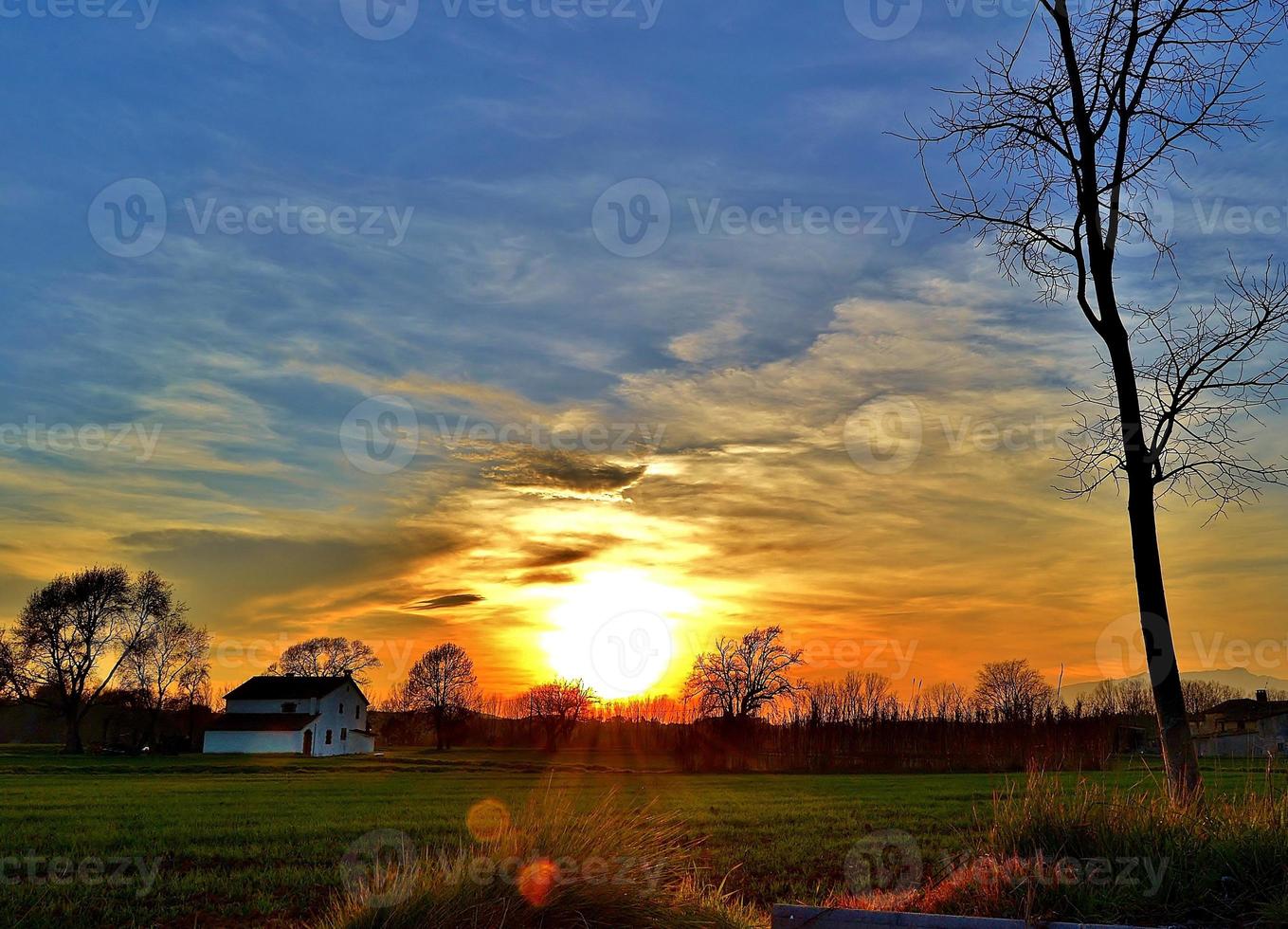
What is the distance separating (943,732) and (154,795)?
40358mm

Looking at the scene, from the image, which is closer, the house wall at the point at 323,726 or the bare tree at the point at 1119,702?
the bare tree at the point at 1119,702

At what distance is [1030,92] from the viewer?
13.3m

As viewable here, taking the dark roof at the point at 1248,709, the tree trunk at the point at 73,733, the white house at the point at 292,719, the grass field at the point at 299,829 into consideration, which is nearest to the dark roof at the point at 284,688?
the white house at the point at 292,719

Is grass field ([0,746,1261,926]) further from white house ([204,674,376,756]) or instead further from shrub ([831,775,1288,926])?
white house ([204,674,376,756])

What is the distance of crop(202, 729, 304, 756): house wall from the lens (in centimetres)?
7644

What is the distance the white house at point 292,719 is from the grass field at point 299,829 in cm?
3681

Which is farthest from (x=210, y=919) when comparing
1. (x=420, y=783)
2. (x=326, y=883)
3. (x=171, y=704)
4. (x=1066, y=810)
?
(x=171, y=704)

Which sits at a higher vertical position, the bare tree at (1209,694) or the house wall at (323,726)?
the bare tree at (1209,694)

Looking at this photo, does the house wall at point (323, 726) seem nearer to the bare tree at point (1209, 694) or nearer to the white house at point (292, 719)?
the white house at point (292, 719)

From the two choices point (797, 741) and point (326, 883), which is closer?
point (326, 883)

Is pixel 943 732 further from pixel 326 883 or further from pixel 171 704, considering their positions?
pixel 171 704

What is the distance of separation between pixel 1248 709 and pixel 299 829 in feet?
275

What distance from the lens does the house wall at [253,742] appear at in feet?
251

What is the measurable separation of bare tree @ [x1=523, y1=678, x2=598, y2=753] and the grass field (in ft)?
166
